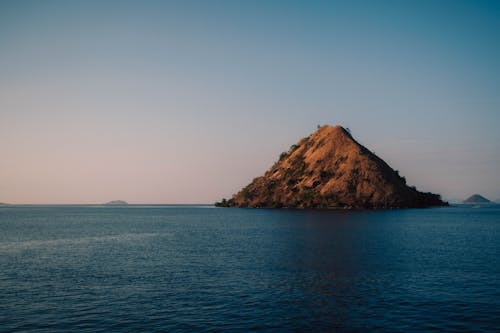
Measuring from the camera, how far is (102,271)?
49.7 metres

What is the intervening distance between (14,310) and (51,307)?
282 centimetres

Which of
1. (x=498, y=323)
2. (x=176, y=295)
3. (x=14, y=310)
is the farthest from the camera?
(x=176, y=295)

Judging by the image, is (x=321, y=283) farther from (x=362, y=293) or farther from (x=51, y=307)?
(x=51, y=307)

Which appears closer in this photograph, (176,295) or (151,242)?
(176,295)

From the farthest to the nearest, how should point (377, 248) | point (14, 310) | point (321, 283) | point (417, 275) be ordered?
point (377, 248) → point (417, 275) → point (321, 283) → point (14, 310)

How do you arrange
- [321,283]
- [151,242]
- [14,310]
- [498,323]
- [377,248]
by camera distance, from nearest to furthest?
[498,323], [14,310], [321,283], [377,248], [151,242]

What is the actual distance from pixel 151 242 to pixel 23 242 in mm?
27850

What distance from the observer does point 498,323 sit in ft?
96.1

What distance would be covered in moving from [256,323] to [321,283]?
15.0 m

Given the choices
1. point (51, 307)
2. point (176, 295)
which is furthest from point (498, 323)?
point (51, 307)

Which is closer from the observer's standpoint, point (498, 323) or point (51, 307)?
point (498, 323)

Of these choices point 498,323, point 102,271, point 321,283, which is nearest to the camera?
point 498,323

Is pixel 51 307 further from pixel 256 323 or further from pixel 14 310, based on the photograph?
pixel 256 323

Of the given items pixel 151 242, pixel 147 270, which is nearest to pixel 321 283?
pixel 147 270
